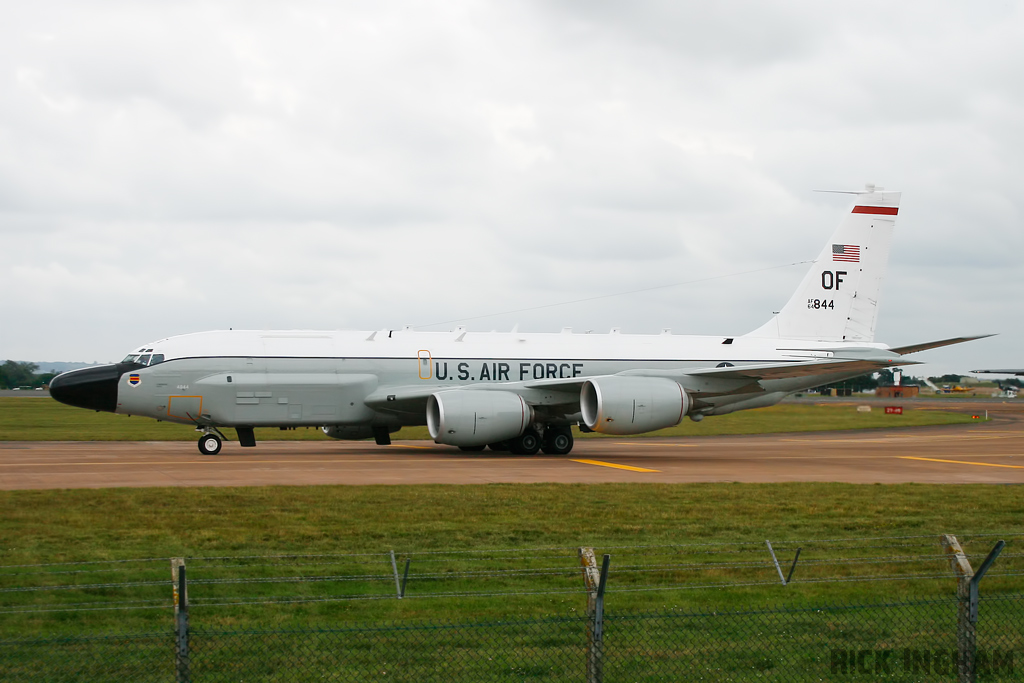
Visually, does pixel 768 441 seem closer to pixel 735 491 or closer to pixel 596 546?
pixel 735 491

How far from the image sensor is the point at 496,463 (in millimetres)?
26344

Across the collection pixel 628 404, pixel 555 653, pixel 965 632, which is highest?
pixel 628 404

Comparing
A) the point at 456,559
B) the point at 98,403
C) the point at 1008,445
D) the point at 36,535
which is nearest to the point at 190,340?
the point at 98,403

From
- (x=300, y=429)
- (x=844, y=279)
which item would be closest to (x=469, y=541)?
(x=844, y=279)

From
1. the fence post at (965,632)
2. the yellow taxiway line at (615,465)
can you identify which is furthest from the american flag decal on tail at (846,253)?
the fence post at (965,632)

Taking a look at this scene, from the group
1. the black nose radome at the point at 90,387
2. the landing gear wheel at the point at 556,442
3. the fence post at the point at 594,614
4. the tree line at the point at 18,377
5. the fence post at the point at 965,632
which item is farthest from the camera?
the tree line at the point at 18,377

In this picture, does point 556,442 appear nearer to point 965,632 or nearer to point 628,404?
point 628,404

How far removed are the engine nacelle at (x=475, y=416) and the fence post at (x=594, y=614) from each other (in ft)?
66.0

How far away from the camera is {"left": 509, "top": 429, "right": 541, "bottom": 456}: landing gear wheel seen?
3025 cm

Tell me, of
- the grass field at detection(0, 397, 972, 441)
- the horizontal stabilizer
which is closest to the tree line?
the grass field at detection(0, 397, 972, 441)

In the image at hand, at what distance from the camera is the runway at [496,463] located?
21.2 meters

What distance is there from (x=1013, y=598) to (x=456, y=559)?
20.6 feet

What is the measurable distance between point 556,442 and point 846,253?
13.3 metres

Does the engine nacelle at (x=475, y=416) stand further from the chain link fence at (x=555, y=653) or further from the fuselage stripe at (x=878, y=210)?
the chain link fence at (x=555, y=653)
